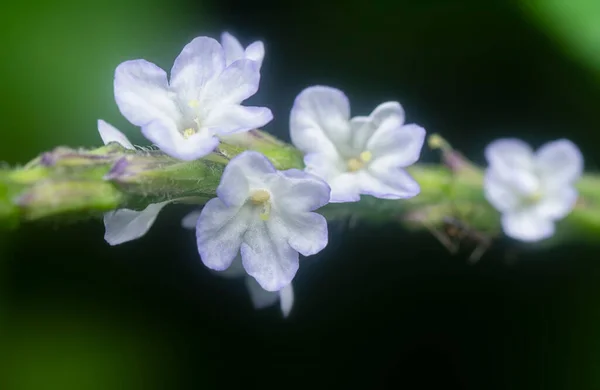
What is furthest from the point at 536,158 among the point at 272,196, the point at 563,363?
the point at 272,196

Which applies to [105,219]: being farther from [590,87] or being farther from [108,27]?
[590,87]

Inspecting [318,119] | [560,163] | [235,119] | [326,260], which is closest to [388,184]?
[318,119]

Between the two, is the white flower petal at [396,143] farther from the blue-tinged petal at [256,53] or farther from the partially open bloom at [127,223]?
the partially open bloom at [127,223]

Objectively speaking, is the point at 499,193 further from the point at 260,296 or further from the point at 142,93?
the point at 142,93

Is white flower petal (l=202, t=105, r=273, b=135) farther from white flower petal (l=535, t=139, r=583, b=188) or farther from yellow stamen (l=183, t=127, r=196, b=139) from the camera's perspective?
white flower petal (l=535, t=139, r=583, b=188)

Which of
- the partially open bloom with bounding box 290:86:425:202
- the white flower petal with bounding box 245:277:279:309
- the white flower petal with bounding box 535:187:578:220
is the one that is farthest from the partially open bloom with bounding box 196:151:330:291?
the white flower petal with bounding box 535:187:578:220

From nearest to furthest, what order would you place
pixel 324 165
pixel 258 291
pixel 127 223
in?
pixel 127 223, pixel 324 165, pixel 258 291
